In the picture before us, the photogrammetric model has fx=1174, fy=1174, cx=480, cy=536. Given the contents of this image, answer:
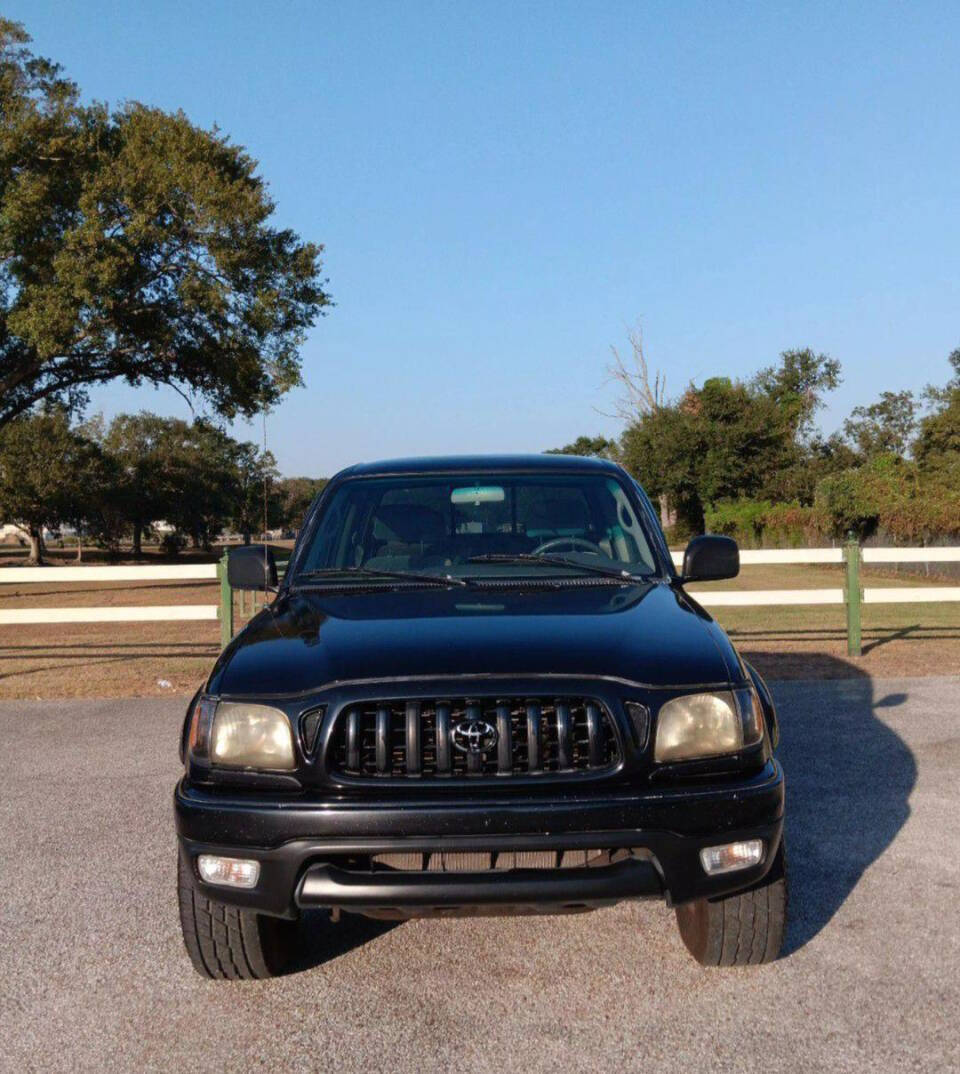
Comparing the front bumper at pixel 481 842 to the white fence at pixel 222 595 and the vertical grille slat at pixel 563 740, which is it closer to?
the vertical grille slat at pixel 563 740

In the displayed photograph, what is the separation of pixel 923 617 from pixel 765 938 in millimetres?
16123

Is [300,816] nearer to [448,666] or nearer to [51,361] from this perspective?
[448,666]

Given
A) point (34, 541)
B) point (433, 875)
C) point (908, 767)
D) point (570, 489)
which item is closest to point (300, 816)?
point (433, 875)

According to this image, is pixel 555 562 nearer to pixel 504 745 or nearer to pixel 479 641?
pixel 479 641

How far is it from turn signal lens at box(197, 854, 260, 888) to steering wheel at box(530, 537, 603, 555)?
1.95 metres

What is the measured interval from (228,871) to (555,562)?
5.98 feet

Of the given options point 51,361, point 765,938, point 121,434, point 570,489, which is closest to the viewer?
point 765,938

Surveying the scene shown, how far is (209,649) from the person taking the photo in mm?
13531

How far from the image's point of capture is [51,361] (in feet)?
88.6

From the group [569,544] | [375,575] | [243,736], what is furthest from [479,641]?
[569,544]

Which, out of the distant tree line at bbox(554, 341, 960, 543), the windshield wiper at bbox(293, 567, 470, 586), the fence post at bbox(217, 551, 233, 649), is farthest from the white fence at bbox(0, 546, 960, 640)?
the distant tree line at bbox(554, 341, 960, 543)

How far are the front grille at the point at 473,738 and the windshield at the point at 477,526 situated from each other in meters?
1.32

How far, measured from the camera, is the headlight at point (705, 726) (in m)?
3.29

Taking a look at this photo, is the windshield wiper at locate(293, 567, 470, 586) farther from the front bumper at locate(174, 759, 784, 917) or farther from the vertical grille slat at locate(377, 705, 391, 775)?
the front bumper at locate(174, 759, 784, 917)
